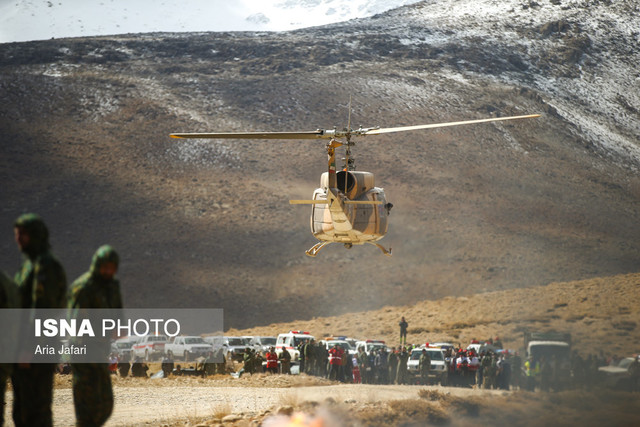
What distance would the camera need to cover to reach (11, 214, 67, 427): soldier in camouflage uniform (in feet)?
Result: 29.0

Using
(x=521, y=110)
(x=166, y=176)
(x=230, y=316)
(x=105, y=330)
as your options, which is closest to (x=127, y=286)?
(x=230, y=316)

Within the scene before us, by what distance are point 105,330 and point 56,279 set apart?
821 mm

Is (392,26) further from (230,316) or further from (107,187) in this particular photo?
(230,316)

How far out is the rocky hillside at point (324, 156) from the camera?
76.6m

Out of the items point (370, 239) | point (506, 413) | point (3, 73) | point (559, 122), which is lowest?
point (506, 413)

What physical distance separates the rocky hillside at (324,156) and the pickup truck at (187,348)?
32920 mm

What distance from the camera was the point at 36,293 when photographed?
29.1ft

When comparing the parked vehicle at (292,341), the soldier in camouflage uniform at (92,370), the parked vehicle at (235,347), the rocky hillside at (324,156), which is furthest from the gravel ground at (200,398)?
the rocky hillside at (324,156)

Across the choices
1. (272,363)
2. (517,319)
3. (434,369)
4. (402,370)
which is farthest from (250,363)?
(517,319)

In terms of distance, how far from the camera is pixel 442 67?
11306cm

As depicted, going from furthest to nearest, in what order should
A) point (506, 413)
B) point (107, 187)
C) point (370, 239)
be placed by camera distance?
1. point (107, 187)
2. point (370, 239)
3. point (506, 413)

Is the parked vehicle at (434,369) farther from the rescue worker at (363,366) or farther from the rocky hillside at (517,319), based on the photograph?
the rocky hillside at (517,319)

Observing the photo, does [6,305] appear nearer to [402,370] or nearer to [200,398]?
[200,398]

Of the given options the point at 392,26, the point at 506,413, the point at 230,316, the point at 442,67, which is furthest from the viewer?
the point at 392,26
